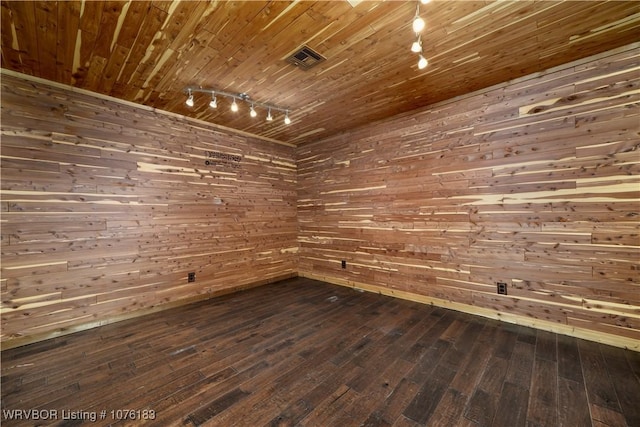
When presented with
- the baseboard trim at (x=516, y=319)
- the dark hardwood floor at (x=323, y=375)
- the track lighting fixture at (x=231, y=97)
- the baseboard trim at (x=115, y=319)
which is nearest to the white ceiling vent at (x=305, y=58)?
the track lighting fixture at (x=231, y=97)

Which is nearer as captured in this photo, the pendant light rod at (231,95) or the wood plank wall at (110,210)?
the wood plank wall at (110,210)

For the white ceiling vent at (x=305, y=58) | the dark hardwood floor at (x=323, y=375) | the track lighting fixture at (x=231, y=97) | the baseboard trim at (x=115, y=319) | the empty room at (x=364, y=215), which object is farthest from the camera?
the track lighting fixture at (x=231, y=97)

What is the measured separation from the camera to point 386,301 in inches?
157

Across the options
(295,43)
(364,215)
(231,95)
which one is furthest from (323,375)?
(231,95)

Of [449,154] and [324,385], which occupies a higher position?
[449,154]

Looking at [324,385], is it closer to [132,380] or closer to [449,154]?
[132,380]

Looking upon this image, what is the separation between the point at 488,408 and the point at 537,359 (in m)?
1.04

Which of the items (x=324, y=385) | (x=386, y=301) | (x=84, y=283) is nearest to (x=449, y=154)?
(x=386, y=301)

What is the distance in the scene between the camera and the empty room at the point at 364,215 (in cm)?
193

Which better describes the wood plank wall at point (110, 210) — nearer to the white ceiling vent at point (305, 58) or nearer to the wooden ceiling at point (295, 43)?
the wooden ceiling at point (295, 43)

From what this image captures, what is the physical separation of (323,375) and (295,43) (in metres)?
3.03

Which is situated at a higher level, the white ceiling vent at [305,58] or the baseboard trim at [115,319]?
the white ceiling vent at [305,58]

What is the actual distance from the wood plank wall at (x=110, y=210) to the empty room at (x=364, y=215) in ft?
0.08

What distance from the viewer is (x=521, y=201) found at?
9.87 feet
